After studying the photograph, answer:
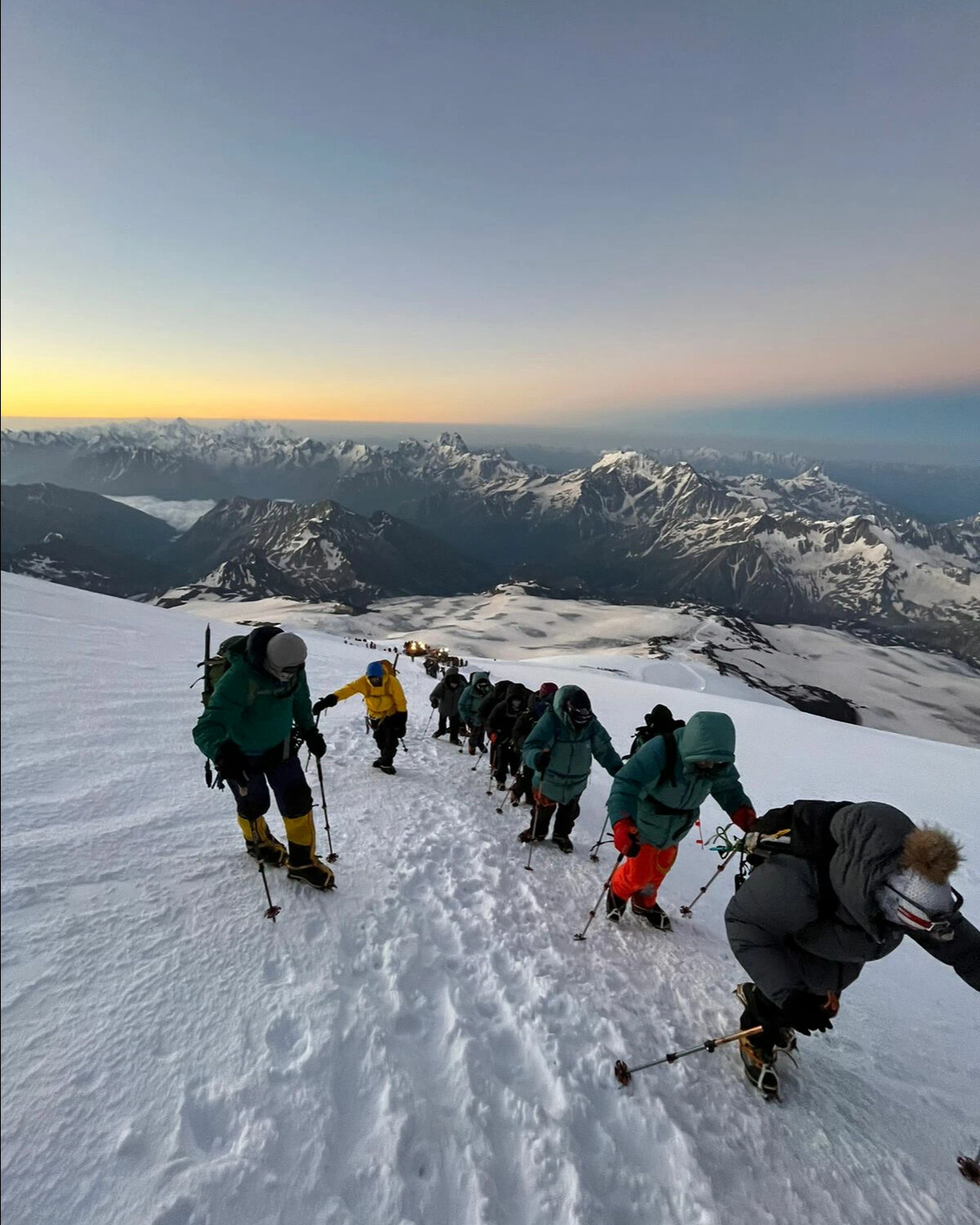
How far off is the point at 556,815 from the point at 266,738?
4.62 m

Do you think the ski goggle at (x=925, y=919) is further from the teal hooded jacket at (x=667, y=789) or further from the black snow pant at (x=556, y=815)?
the black snow pant at (x=556, y=815)

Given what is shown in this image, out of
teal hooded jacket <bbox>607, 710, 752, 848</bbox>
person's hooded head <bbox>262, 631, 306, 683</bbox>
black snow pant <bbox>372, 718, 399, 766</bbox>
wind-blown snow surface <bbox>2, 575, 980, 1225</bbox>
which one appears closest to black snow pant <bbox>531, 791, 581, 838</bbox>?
wind-blown snow surface <bbox>2, 575, 980, 1225</bbox>

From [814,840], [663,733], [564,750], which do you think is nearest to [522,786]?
[564,750]

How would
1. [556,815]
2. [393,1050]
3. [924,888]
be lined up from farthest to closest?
[556,815]
[393,1050]
[924,888]

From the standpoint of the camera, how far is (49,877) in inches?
183

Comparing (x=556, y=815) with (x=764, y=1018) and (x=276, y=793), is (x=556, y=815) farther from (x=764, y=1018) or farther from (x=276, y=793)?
(x=276, y=793)

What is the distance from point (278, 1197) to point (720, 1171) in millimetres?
2799

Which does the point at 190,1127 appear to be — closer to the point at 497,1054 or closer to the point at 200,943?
the point at 200,943

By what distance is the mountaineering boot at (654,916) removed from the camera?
19.4 feet

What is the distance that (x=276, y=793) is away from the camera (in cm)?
548

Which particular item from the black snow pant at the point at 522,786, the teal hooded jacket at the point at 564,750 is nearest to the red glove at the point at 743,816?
the teal hooded jacket at the point at 564,750

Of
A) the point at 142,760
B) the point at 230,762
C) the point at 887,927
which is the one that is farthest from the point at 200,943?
the point at 887,927

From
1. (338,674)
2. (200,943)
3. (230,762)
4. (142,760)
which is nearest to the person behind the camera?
(200,943)

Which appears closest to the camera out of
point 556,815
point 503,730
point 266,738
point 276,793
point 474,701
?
point 266,738
